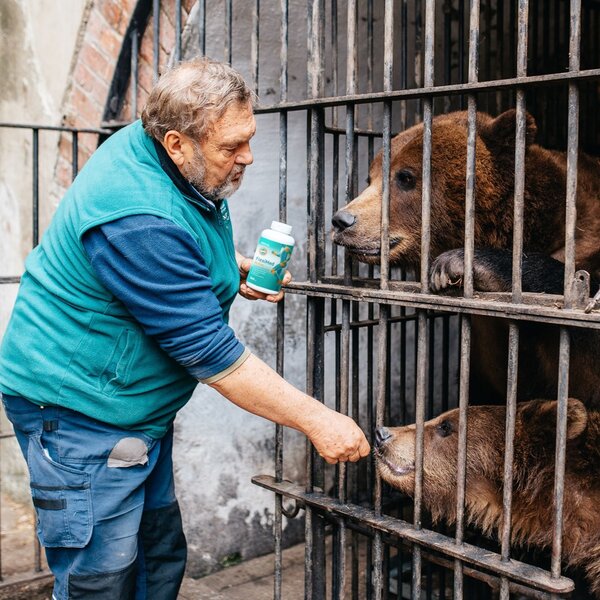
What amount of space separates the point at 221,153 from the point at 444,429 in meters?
1.50

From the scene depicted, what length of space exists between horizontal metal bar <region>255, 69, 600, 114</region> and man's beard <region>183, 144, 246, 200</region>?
525 millimetres

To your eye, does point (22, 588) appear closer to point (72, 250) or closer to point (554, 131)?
point (72, 250)

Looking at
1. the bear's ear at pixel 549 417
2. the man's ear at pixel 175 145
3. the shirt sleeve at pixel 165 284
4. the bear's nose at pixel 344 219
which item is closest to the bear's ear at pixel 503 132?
the bear's nose at pixel 344 219

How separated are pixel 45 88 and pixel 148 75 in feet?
3.92

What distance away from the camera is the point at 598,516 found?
9.91 feet

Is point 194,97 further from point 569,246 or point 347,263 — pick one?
point 569,246

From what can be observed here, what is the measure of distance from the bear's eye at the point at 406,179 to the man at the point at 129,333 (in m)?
1.07

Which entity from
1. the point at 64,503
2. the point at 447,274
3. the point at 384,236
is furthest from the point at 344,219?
the point at 64,503

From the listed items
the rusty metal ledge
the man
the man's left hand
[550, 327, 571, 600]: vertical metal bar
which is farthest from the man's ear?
the rusty metal ledge

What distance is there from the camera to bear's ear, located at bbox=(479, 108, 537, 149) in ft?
11.0

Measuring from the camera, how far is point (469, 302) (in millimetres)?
2641

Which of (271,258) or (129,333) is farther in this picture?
(271,258)

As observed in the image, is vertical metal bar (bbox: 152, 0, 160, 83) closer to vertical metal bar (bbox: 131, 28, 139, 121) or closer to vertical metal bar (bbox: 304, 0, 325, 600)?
vertical metal bar (bbox: 131, 28, 139, 121)

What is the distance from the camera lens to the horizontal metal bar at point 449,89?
7.57 feet
